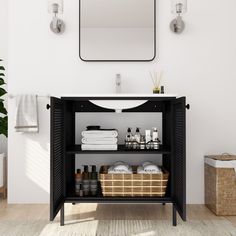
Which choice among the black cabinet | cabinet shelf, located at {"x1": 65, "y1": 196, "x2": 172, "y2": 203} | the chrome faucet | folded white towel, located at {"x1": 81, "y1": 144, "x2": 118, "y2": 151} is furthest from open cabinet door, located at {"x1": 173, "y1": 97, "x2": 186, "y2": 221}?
the chrome faucet

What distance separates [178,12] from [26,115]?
60.0 inches

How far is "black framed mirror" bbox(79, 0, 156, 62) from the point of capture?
9.19ft

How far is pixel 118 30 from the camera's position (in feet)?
9.19

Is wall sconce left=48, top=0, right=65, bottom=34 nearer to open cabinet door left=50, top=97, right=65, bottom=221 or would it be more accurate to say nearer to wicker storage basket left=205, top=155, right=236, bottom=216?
open cabinet door left=50, top=97, right=65, bottom=221

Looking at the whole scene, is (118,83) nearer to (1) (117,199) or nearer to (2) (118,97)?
(2) (118,97)

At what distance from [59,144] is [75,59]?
910 millimetres

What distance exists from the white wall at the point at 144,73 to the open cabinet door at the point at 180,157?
56cm

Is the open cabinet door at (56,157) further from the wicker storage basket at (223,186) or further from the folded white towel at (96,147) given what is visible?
the wicker storage basket at (223,186)

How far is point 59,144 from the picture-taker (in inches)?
88.4

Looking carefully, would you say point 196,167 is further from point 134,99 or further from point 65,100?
point 65,100

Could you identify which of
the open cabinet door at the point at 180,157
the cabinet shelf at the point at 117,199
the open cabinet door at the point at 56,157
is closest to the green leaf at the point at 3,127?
the open cabinet door at the point at 56,157

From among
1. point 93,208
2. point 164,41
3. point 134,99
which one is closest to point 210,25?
point 164,41

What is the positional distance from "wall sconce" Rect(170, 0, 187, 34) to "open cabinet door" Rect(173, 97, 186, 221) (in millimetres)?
820

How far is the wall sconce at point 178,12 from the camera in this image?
107 inches
